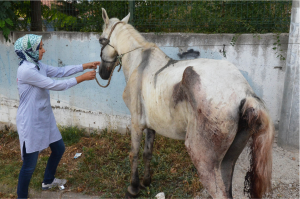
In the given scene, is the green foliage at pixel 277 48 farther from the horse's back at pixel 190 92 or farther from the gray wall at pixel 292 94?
the horse's back at pixel 190 92

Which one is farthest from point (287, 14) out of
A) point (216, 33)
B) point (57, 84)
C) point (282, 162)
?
point (57, 84)

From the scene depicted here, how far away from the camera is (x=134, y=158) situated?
11.5ft

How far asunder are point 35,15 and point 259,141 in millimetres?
5451

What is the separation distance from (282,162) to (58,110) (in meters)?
4.26

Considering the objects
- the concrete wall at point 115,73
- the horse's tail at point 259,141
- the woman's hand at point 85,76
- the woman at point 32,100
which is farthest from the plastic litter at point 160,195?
the concrete wall at point 115,73

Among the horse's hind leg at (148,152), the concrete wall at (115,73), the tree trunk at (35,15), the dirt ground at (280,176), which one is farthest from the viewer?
the tree trunk at (35,15)

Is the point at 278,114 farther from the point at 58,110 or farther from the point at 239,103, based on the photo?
the point at 58,110

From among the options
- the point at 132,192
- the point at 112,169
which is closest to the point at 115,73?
the point at 112,169

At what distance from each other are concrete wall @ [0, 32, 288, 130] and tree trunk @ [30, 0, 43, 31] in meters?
0.48

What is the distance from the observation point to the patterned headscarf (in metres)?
3.09

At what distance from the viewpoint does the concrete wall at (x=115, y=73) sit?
455cm

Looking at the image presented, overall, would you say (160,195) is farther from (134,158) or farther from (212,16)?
(212,16)

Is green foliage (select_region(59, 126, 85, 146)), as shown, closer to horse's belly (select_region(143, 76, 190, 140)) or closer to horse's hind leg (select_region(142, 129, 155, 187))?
horse's hind leg (select_region(142, 129, 155, 187))

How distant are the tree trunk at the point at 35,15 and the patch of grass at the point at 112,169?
2643mm
